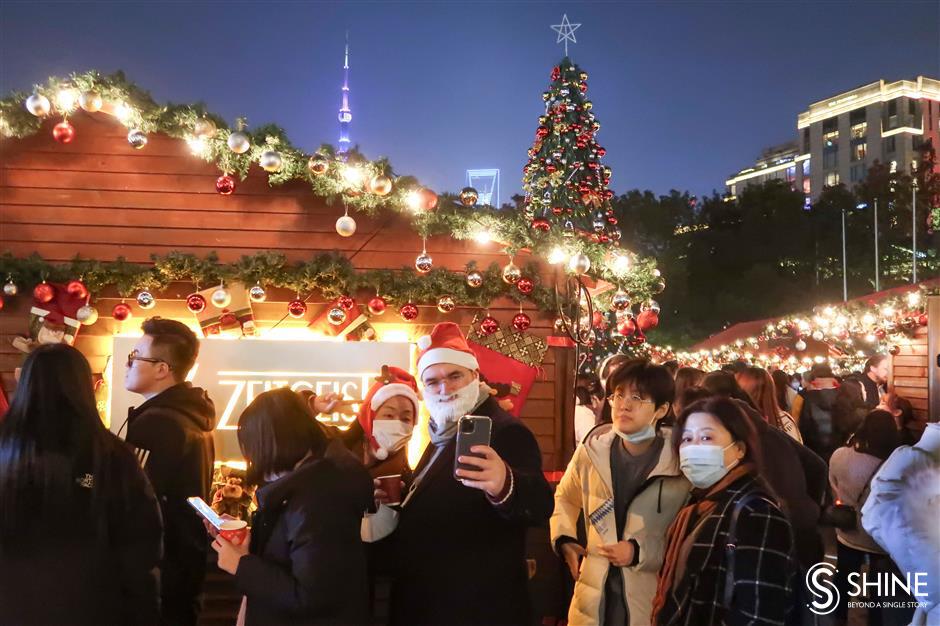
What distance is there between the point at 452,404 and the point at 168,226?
3.42 meters

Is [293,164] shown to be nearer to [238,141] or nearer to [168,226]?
[238,141]

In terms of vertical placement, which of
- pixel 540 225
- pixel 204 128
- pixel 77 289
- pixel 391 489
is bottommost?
pixel 391 489

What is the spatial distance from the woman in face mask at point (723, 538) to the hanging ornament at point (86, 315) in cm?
413

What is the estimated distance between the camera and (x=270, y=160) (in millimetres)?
5160

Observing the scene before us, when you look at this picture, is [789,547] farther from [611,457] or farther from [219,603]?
[219,603]

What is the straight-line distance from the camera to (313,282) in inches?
211

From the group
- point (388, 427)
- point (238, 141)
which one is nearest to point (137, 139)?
point (238, 141)

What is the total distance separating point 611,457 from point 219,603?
3.00m

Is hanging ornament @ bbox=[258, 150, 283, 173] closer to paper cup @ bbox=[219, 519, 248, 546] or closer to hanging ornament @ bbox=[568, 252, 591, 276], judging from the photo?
hanging ornament @ bbox=[568, 252, 591, 276]

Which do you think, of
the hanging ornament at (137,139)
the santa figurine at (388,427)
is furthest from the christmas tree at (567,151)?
the santa figurine at (388,427)

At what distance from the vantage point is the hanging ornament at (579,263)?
5312mm

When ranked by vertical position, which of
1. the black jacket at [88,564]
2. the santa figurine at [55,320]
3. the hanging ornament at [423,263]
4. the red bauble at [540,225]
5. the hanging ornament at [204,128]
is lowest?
the black jacket at [88,564]

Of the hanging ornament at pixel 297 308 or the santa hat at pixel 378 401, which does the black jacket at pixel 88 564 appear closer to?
the santa hat at pixel 378 401

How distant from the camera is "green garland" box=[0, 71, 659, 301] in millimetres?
5176
